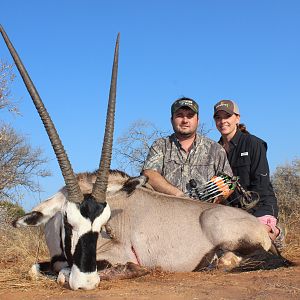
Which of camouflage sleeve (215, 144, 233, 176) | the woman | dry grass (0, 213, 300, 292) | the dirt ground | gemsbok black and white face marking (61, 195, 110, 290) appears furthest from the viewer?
the woman

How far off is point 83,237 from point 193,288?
986 millimetres

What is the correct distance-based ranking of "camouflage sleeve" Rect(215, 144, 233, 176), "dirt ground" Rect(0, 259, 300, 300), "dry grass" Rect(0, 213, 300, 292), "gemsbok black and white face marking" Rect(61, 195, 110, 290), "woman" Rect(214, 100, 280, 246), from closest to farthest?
"dirt ground" Rect(0, 259, 300, 300), "gemsbok black and white face marking" Rect(61, 195, 110, 290), "dry grass" Rect(0, 213, 300, 292), "camouflage sleeve" Rect(215, 144, 233, 176), "woman" Rect(214, 100, 280, 246)

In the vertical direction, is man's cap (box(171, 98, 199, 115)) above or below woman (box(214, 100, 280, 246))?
above

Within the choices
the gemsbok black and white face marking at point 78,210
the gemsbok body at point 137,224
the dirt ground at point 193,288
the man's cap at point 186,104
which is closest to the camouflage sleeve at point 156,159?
the man's cap at point 186,104

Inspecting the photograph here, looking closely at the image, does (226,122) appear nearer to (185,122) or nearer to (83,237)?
(185,122)

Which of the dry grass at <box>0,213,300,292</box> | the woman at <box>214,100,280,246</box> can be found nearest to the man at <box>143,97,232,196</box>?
the woman at <box>214,100,280,246</box>

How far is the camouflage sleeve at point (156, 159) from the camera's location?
6734 millimetres

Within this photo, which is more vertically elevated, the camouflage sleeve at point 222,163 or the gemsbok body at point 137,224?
the camouflage sleeve at point 222,163

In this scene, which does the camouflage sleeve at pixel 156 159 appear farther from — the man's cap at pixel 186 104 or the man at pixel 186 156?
the man's cap at pixel 186 104

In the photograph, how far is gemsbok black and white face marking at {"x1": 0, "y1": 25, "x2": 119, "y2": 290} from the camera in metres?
4.24

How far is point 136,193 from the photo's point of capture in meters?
5.72

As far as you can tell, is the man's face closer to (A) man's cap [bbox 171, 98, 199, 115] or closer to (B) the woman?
(A) man's cap [bbox 171, 98, 199, 115]

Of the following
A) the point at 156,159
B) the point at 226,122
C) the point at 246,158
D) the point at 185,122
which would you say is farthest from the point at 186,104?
the point at 246,158

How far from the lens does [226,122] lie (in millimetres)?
7395
